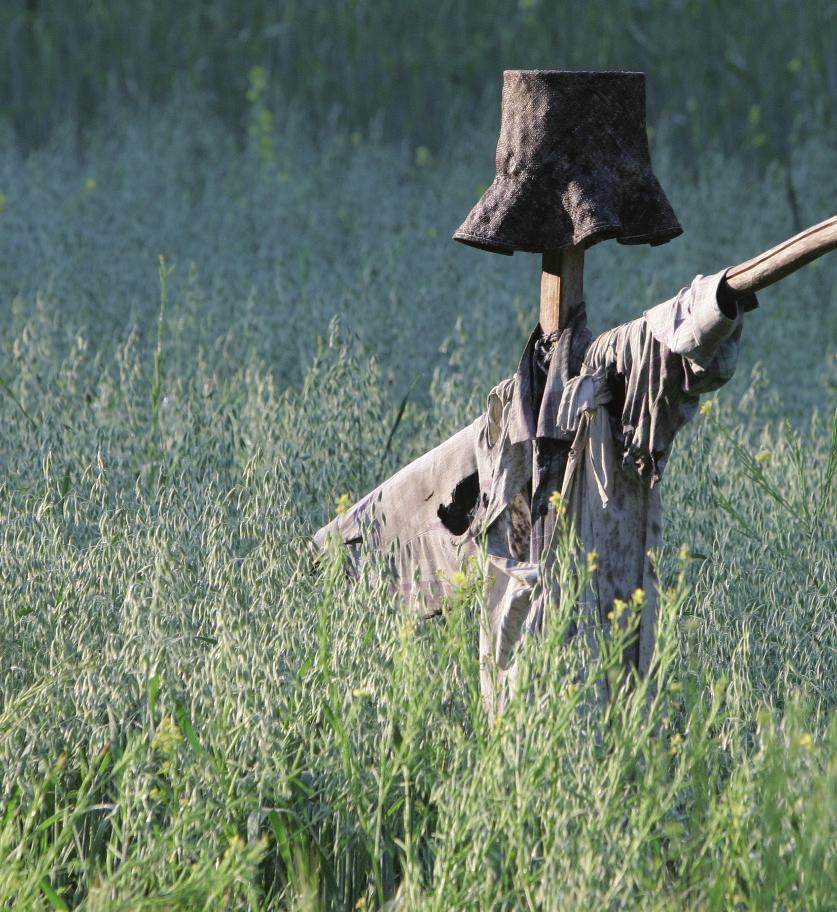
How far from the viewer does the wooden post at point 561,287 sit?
2479 mm

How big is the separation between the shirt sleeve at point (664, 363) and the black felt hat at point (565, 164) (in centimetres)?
21

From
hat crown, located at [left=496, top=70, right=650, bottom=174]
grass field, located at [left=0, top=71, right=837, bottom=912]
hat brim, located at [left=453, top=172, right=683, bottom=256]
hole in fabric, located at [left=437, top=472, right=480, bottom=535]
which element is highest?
hat crown, located at [left=496, top=70, right=650, bottom=174]

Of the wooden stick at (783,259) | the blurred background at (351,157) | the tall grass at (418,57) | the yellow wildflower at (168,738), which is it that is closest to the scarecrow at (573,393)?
the wooden stick at (783,259)

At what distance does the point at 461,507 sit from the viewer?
8.89 ft

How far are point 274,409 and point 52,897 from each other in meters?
1.93

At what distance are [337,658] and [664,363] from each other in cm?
78

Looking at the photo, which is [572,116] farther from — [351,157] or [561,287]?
[351,157]

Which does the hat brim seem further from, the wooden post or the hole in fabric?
the hole in fabric

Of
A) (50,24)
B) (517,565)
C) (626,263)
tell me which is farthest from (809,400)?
(50,24)

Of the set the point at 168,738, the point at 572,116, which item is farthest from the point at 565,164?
the point at 168,738

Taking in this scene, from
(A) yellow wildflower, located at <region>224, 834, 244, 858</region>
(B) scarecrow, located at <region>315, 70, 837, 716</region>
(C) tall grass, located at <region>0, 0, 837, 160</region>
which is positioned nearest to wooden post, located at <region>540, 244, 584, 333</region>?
(B) scarecrow, located at <region>315, 70, 837, 716</region>

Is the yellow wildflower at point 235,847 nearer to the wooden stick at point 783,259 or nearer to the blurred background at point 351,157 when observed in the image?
the wooden stick at point 783,259

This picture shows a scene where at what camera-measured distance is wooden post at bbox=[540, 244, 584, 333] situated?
97.6 inches

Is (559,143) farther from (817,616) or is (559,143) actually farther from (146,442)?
(146,442)
